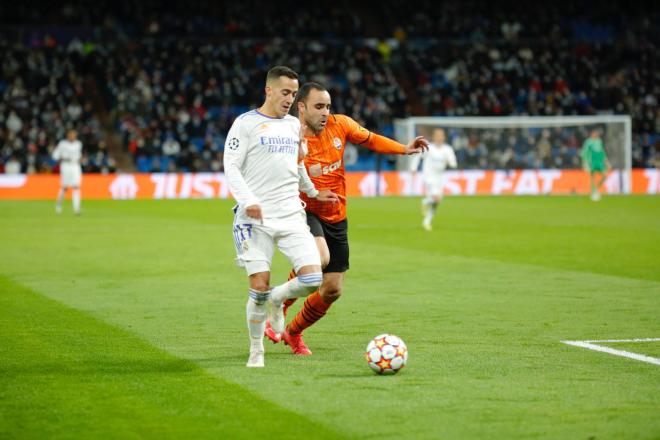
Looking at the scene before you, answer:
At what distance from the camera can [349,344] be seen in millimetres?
9008

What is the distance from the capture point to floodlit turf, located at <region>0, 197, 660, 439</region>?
618cm

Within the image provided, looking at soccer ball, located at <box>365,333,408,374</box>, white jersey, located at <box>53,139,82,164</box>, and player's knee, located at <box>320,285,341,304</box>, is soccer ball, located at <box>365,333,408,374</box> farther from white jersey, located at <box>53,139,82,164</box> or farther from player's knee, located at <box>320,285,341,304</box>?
white jersey, located at <box>53,139,82,164</box>

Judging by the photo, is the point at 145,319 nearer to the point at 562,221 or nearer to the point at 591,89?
the point at 562,221

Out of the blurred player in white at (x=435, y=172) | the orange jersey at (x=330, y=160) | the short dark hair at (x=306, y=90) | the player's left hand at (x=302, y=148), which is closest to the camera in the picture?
the player's left hand at (x=302, y=148)

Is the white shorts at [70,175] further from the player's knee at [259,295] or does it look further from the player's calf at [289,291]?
the player's knee at [259,295]

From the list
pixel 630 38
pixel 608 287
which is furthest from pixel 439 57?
pixel 608 287

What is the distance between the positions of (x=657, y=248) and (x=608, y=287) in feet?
18.6

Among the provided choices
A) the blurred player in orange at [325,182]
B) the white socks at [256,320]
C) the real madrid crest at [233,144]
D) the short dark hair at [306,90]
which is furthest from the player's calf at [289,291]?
the short dark hair at [306,90]

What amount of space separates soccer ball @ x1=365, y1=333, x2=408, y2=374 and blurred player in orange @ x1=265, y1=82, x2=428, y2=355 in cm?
107

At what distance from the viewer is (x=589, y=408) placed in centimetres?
642

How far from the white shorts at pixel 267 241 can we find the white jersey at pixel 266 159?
9 centimetres

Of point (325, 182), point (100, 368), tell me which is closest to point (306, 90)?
point (325, 182)

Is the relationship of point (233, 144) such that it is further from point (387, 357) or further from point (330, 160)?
point (387, 357)

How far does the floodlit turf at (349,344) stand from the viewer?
6.18m
